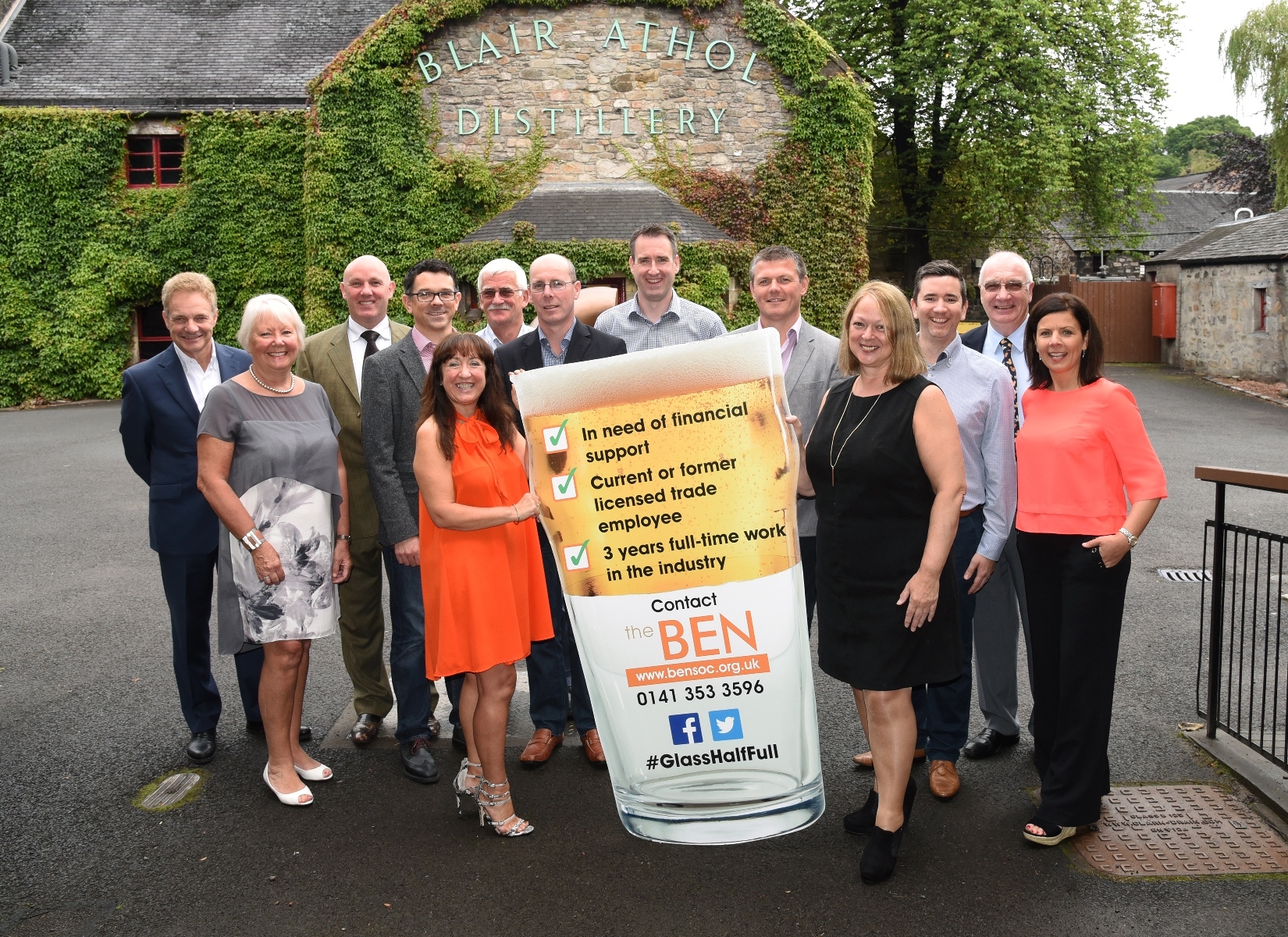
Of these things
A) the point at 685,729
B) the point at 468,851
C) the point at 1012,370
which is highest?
the point at 1012,370

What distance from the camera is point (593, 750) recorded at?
479 centimetres

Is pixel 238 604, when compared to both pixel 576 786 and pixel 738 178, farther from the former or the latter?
pixel 738 178

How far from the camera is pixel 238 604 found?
4488 mm

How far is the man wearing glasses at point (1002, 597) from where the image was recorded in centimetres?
479

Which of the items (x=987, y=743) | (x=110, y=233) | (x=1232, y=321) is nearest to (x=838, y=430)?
(x=987, y=743)

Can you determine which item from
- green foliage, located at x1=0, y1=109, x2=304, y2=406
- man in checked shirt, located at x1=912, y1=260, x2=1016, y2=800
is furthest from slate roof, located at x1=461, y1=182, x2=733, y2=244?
man in checked shirt, located at x1=912, y1=260, x2=1016, y2=800

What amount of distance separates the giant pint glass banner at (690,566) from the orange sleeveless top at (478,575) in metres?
0.52

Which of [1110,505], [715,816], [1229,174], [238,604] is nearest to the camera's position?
[715,816]

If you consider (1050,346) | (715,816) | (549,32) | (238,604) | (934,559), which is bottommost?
(715,816)

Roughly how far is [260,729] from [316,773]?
30.2 inches

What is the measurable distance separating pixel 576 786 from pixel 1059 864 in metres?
1.93

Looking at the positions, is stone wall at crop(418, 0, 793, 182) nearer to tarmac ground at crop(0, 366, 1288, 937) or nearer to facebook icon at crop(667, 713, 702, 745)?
tarmac ground at crop(0, 366, 1288, 937)

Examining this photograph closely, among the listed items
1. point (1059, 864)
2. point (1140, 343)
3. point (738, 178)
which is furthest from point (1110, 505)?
point (1140, 343)

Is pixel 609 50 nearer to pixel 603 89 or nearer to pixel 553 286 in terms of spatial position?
pixel 603 89
